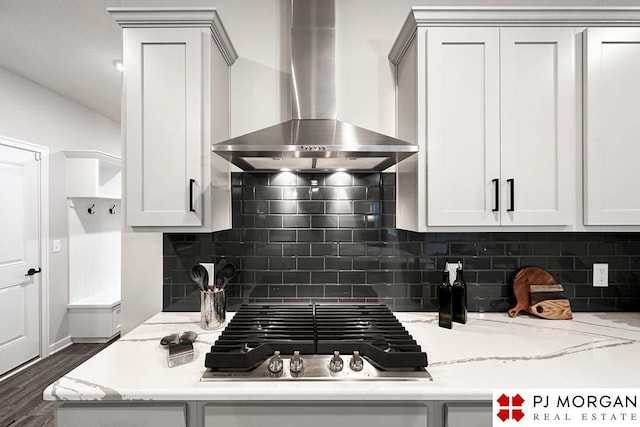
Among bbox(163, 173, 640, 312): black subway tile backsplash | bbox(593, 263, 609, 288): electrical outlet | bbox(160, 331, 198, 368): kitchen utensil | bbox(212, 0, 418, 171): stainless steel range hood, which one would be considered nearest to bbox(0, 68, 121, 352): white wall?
bbox(163, 173, 640, 312): black subway tile backsplash

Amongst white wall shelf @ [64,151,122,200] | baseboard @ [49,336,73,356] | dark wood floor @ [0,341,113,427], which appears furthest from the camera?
white wall shelf @ [64,151,122,200]

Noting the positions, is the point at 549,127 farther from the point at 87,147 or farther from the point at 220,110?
the point at 87,147

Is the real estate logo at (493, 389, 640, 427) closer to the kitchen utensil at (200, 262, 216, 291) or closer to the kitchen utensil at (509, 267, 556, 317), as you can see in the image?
the kitchen utensil at (509, 267, 556, 317)

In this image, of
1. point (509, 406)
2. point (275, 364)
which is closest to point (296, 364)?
point (275, 364)

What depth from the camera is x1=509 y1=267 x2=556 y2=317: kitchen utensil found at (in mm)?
1879

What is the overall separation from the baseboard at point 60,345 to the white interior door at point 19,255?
177 millimetres

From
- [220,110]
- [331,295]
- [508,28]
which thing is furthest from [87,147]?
[508,28]

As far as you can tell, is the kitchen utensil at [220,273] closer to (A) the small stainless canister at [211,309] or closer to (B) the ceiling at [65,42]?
(A) the small stainless canister at [211,309]

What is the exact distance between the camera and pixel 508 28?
5.21 feet

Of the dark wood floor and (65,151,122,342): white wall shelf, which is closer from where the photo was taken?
the dark wood floor

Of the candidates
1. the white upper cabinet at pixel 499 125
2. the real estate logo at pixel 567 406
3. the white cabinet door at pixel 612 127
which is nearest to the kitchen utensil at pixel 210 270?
the white upper cabinet at pixel 499 125

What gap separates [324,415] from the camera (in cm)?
116

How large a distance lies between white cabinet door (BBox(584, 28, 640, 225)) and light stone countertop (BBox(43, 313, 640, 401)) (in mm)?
580

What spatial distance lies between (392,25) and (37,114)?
3970 millimetres
